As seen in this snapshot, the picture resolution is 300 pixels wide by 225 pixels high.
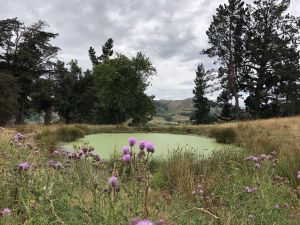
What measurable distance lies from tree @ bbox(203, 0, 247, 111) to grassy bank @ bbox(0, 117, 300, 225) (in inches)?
772

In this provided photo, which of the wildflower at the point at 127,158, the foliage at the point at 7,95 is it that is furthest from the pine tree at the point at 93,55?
the wildflower at the point at 127,158

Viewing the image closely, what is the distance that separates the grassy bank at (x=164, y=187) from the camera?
229cm

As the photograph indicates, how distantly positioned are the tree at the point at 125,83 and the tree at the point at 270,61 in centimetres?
1265

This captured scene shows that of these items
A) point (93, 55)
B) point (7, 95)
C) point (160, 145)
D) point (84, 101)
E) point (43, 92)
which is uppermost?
point (93, 55)

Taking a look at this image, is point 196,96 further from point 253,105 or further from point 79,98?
point 79,98

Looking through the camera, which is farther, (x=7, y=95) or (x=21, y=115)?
(x=21, y=115)

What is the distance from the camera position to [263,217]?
288cm

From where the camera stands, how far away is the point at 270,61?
34.1 metres

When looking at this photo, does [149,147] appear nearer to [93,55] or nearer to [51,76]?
[51,76]

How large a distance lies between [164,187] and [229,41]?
30296 millimetres

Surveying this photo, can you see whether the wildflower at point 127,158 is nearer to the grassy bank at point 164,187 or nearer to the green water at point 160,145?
the grassy bank at point 164,187

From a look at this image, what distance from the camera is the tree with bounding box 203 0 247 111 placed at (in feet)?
109

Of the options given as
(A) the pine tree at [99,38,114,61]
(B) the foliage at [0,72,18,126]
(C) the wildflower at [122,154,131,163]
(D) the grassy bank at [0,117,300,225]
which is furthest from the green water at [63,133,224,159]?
(A) the pine tree at [99,38,114,61]

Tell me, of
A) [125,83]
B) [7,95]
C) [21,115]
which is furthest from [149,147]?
[21,115]
